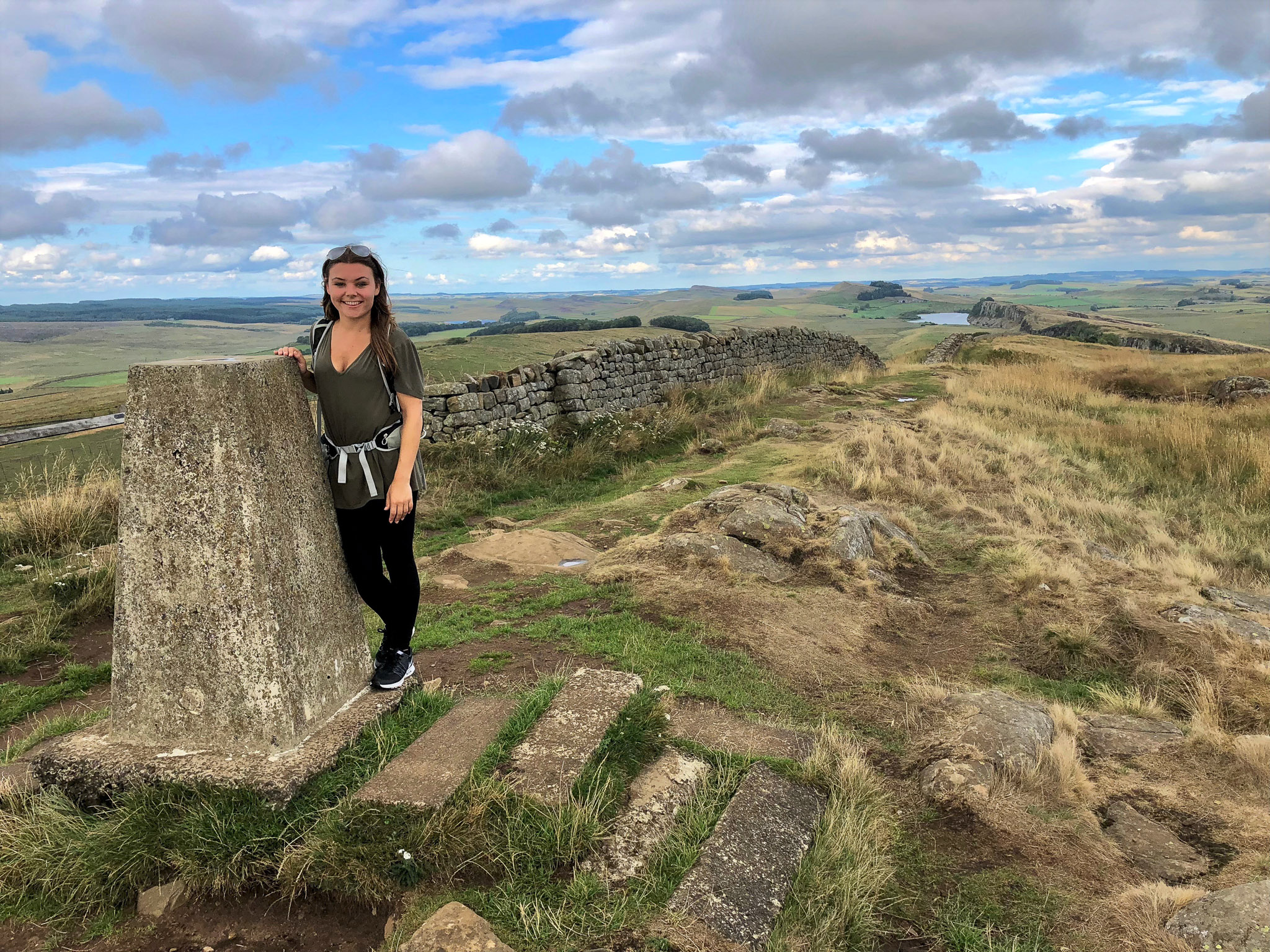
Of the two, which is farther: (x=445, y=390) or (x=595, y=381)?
(x=595, y=381)

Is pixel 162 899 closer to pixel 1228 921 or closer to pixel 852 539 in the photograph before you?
pixel 1228 921

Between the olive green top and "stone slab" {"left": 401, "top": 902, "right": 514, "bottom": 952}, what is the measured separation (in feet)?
5.49

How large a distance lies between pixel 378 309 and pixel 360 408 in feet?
1.50

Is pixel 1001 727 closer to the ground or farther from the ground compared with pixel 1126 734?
farther from the ground

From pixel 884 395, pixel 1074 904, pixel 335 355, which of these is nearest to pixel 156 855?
pixel 335 355

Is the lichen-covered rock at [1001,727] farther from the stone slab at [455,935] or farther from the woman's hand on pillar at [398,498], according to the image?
the woman's hand on pillar at [398,498]

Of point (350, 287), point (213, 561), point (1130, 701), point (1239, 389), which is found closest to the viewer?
point (213, 561)

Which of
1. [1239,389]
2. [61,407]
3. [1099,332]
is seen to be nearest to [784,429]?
[1239,389]

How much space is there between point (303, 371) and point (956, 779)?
347 centimetres

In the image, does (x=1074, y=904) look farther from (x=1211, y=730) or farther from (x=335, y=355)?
(x=335, y=355)

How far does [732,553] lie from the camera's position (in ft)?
20.1

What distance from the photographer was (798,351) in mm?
22766

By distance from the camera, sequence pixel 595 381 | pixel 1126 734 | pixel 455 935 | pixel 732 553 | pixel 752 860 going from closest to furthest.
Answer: pixel 455 935
pixel 752 860
pixel 1126 734
pixel 732 553
pixel 595 381

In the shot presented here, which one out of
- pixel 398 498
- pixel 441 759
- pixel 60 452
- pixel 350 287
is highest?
pixel 350 287
